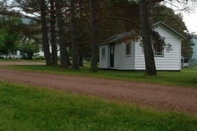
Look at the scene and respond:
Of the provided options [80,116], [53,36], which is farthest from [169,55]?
[80,116]

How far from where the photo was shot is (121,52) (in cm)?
2958

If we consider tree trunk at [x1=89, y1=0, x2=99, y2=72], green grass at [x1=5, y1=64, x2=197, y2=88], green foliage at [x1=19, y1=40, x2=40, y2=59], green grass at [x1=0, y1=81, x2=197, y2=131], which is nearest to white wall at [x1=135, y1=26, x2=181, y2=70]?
green grass at [x1=5, y1=64, x2=197, y2=88]

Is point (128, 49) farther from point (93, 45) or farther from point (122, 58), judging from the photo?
point (93, 45)

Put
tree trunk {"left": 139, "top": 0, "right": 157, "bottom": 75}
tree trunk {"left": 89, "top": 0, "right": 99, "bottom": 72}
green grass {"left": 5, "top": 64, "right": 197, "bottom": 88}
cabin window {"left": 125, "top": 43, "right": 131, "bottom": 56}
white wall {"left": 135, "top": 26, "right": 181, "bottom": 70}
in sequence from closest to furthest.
→ 1. green grass {"left": 5, "top": 64, "right": 197, "bottom": 88}
2. tree trunk {"left": 139, "top": 0, "right": 157, "bottom": 75}
3. tree trunk {"left": 89, "top": 0, "right": 99, "bottom": 72}
4. white wall {"left": 135, "top": 26, "right": 181, "bottom": 70}
5. cabin window {"left": 125, "top": 43, "right": 131, "bottom": 56}

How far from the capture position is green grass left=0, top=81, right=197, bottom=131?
5207 mm

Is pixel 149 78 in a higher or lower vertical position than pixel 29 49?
lower

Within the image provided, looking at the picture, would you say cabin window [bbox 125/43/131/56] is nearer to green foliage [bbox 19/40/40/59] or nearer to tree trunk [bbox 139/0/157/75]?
tree trunk [bbox 139/0/157/75]

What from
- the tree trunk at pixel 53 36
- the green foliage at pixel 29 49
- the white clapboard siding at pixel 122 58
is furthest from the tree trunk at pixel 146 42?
the green foliage at pixel 29 49

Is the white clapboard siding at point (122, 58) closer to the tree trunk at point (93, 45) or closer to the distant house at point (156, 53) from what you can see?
the distant house at point (156, 53)

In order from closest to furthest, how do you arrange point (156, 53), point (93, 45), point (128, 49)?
point (93, 45), point (156, 53), point (128, 49)

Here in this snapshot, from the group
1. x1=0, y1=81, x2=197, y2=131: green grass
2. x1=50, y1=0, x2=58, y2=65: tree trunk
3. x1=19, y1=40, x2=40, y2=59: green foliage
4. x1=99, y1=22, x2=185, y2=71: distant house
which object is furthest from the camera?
x1=19, y1=40, x2=40, y2=59: green foliage

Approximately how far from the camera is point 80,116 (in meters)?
6.00

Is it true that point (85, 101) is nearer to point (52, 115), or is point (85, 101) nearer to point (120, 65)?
point (52, 115)

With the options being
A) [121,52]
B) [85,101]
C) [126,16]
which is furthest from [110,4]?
[85,101]
